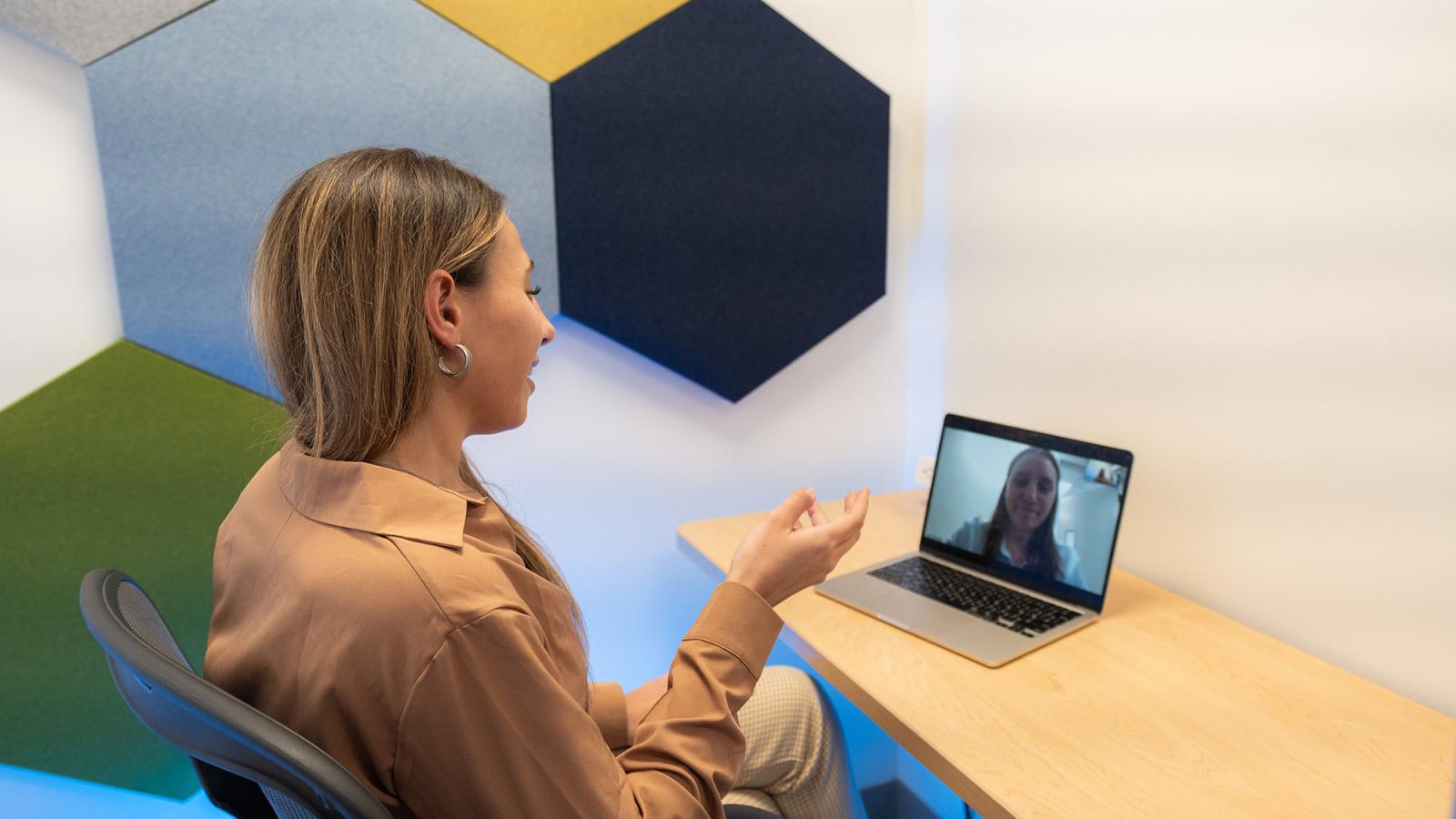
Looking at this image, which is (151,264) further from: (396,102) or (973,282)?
(973,282)

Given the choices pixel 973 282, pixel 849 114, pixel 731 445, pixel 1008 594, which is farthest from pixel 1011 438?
pixel 849 114

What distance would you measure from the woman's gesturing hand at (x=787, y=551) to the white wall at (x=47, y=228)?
110 centimetres

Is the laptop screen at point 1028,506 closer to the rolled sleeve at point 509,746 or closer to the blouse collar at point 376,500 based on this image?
the rolled sleeve at point 509,746

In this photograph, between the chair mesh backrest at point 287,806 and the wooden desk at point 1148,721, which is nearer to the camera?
the chair mesh backrest at point 287,806

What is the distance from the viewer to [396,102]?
4.99 ft

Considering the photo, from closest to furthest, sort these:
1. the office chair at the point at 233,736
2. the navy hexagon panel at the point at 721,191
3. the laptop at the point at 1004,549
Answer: the office chair at the point at 233,736 → the laptop at the point at 1004,549 → the navy hexagon panel at the point at 721,191

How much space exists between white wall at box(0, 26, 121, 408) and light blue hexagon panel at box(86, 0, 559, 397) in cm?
4

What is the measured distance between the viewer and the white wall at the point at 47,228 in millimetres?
1369

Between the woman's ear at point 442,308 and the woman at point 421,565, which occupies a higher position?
the woman's ear at point 442,308

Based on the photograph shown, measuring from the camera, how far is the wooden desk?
0.90 m

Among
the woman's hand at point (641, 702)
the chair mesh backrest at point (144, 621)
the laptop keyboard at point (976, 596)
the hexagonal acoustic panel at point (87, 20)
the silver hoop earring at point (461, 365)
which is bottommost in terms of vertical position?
the woman's hand at point (641, 702)

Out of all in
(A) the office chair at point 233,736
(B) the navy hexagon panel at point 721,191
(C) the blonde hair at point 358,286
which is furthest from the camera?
(B) the navy hexagon panel at point 721,191

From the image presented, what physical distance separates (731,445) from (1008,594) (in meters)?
0.67

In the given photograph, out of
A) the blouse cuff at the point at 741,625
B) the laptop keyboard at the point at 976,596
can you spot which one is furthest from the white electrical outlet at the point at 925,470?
the blouse cuff at the point at 741,625
